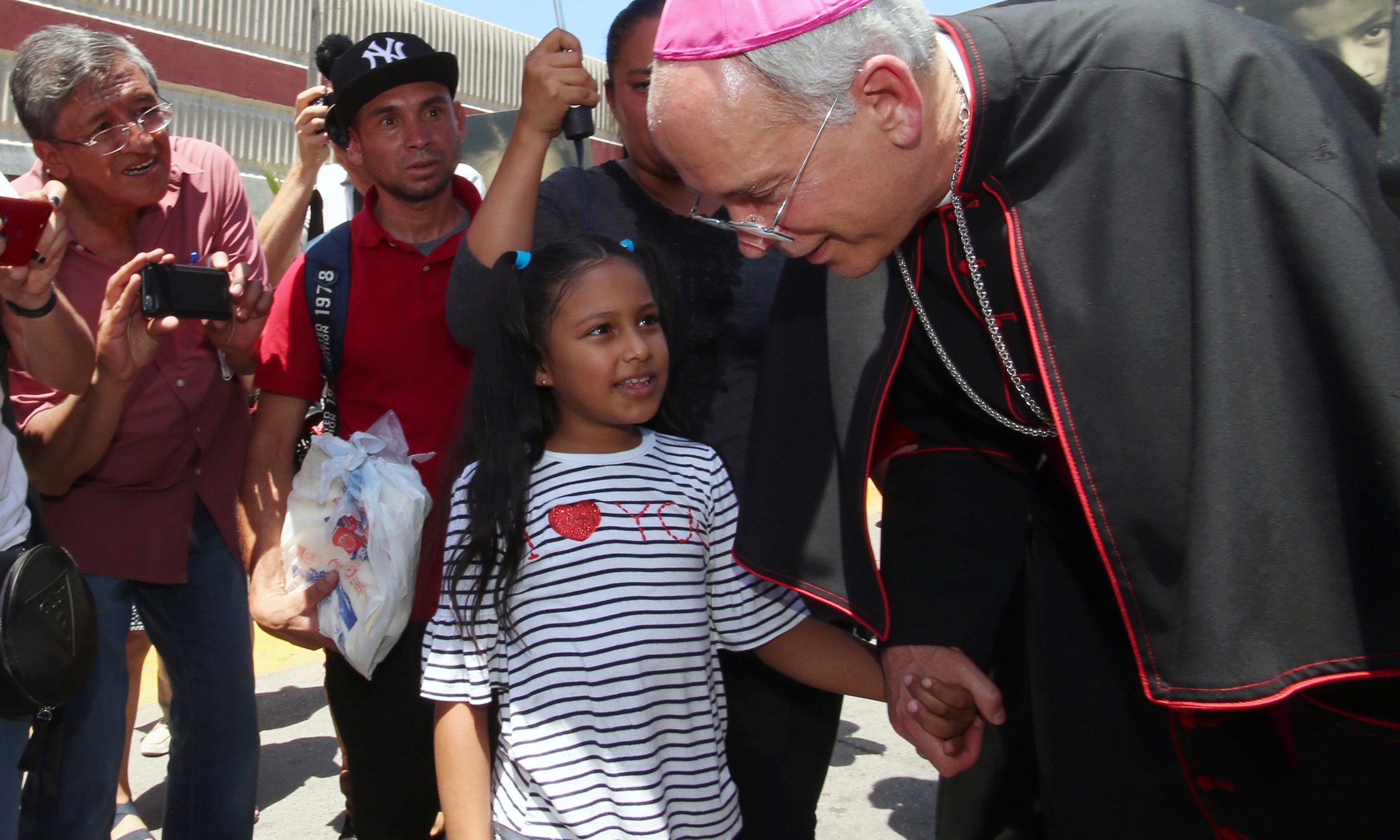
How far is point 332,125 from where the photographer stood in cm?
330

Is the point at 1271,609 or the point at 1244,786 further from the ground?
the point at 1271,609

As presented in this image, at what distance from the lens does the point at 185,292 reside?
2576mm

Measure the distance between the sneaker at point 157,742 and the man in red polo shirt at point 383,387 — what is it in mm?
1875

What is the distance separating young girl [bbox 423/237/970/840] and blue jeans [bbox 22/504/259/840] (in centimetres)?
109

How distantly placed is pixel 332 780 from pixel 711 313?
2.59 m

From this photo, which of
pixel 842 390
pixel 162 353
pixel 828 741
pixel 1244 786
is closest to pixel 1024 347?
pixel 842 390

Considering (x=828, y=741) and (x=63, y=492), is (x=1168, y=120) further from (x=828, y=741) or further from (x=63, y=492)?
(x=63, y=492)

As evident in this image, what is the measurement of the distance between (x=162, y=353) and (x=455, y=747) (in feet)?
4.66

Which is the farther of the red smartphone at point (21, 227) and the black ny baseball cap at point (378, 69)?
the black ny baseball cap at point (378, 69)

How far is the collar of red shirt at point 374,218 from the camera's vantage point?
280 cm

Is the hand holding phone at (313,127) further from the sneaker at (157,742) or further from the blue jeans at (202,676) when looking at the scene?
the sneaker at (157,742)

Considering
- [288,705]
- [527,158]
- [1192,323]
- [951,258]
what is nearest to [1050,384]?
[1192,323]

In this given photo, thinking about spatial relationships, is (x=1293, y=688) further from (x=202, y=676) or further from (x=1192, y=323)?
(x=202, y=676)

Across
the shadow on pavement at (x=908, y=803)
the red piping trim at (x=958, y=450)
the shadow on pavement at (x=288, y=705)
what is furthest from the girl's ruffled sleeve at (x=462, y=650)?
the shadow on pavement at (x=288, y=705)
